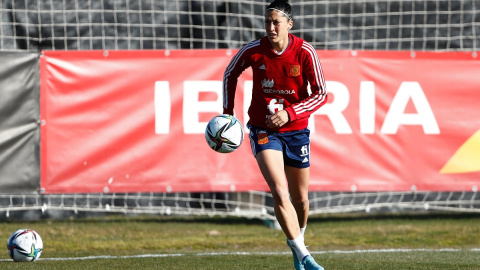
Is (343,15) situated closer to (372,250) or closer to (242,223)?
(242,223)

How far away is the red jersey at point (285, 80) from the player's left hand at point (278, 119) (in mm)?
148

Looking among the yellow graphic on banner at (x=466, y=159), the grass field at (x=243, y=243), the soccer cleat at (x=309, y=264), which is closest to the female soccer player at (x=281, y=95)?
the soccer cleat at (x=309, y=264)

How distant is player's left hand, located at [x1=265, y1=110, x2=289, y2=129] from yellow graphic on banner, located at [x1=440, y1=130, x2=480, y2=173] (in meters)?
4.74

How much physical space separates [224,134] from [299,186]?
83 cm

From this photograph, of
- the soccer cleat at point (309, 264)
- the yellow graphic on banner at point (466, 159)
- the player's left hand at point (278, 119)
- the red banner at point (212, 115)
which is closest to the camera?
the soccer cleat at point (309, 264)

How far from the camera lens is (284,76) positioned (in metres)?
7.34

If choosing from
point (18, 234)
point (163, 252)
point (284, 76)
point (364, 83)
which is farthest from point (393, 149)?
point (18, 234)

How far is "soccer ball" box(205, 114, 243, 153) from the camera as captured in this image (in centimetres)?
734

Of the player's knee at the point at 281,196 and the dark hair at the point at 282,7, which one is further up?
the dark hair at the point at 282,7

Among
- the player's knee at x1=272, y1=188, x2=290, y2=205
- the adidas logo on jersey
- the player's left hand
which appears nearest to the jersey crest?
the adidas logo on jersey

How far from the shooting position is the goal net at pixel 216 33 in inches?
479

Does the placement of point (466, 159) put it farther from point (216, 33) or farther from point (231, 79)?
point (231, 79)

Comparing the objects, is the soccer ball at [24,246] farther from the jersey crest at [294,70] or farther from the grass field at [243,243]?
the jersey crest at [294,70]

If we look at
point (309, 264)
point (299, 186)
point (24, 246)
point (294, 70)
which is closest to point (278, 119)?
point (294, 70)
